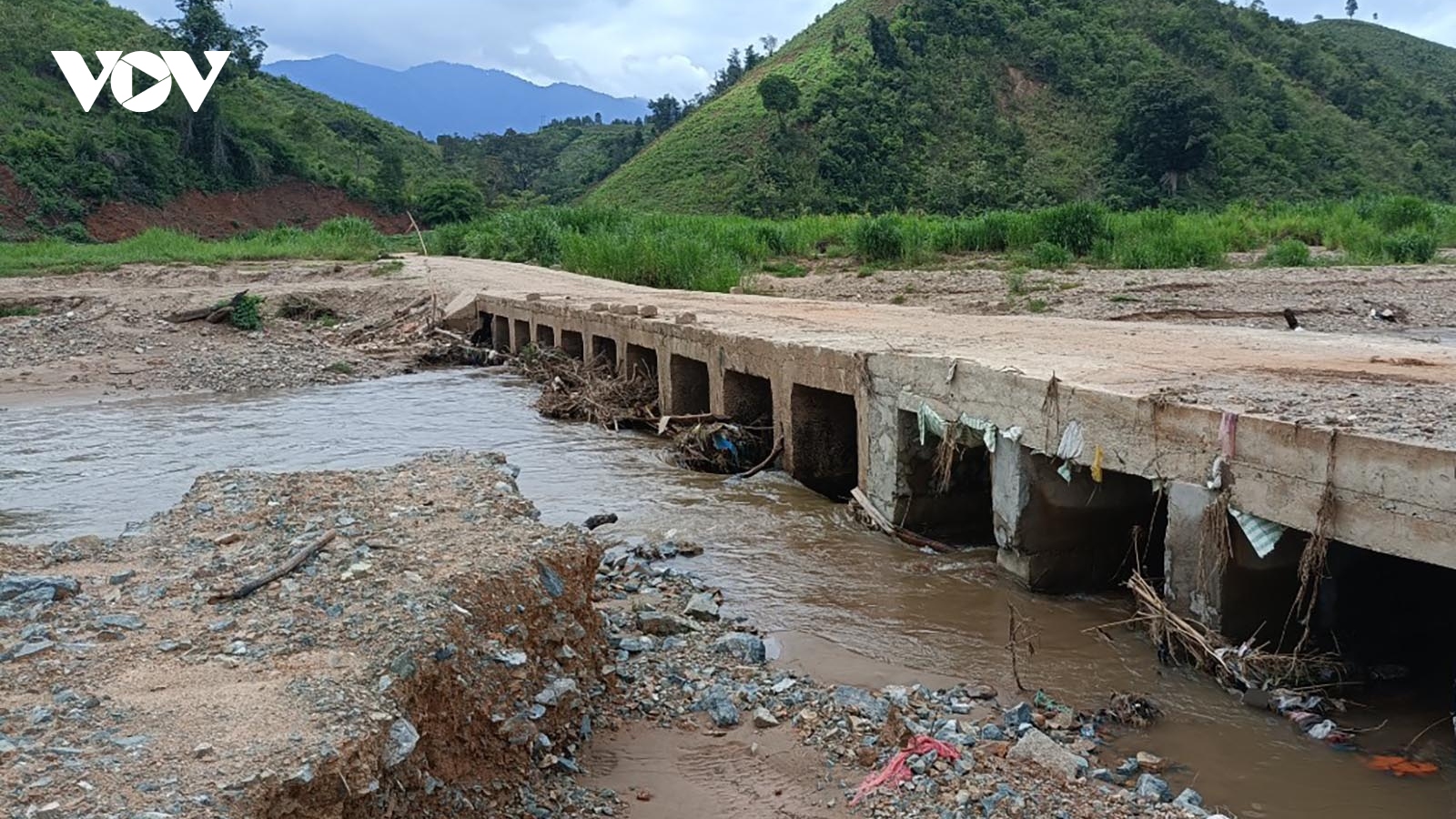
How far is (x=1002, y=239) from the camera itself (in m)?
23.0

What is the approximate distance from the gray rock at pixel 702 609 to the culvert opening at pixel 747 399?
387 cm

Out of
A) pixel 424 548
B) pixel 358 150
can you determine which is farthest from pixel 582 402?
pixel 358 150

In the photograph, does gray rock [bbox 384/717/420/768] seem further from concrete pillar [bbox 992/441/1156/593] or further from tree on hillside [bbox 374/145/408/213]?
tree on hillside [bbox 374/145/408/213]

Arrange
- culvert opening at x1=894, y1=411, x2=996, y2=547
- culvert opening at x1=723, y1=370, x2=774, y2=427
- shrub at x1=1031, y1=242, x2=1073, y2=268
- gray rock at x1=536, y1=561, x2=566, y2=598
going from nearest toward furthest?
1. gray rock at x1=536, y1=561, x2=566, y2=598
2. culvert opening at x1=894, y1=411, x2=996, y2=547
3. culvert opening at x1=723, y1=370, x2=774, y2=427
4. shrub at x1=1031, y1=242, x2=1073, y2=268

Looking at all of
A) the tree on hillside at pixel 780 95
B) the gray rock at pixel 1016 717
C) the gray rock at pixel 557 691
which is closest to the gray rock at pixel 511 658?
the gray rock at pixel 557 691

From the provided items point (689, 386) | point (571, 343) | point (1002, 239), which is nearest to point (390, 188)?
point (1002, 239)

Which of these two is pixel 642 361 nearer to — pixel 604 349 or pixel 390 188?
pixel 604 349

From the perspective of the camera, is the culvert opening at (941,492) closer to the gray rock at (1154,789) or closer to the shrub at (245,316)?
the gray rock at (1154,789)

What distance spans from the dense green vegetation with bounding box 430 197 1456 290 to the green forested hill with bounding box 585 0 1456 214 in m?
17.8

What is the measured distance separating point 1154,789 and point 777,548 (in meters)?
3.44

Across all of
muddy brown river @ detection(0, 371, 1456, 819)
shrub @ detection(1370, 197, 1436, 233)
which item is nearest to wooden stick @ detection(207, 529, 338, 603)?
muddy brown river @ detection(0, 371, 1456, 819)

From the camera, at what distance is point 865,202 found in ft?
152

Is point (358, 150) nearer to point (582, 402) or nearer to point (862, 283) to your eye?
point (862, 283)

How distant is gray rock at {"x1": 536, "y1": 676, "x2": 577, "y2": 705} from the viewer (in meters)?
4.14
